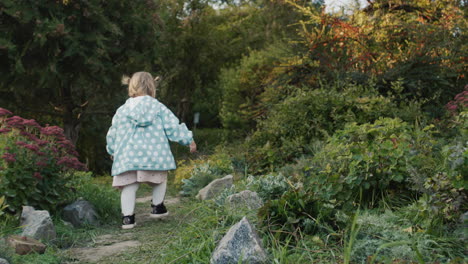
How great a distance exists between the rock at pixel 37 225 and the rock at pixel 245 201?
154cm

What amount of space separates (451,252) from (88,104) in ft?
33.6

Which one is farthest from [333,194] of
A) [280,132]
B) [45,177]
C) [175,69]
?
[175,69]

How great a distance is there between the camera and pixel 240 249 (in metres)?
2.87

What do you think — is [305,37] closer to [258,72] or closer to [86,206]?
[258,72]

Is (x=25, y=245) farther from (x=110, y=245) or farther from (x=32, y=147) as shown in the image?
(x=32, y=147)

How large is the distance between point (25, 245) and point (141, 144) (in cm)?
174

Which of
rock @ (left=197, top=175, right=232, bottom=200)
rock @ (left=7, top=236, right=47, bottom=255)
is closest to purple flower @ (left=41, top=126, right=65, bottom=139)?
rock @ (left=7, top=236, right=47, bottom=255)

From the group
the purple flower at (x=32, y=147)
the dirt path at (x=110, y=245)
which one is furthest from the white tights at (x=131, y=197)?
the purple flower at (x=32, y=147)

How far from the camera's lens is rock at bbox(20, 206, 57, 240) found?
12.9ft

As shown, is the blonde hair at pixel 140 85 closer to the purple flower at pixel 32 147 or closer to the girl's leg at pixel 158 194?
the girl's leg at pixel 158 194

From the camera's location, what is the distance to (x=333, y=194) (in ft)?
12.6

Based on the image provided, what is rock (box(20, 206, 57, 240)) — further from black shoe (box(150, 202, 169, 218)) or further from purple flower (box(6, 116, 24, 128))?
black shoe (box(150, 202, 169, 218))

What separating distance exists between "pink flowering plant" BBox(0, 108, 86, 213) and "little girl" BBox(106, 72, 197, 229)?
18.3 inches

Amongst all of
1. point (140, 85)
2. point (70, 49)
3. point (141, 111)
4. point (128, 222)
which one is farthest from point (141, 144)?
point (70, 49)
